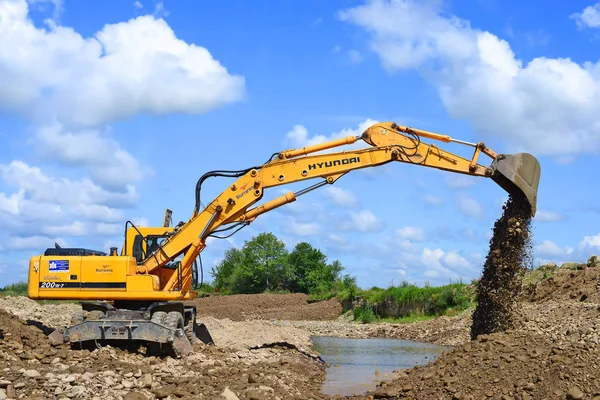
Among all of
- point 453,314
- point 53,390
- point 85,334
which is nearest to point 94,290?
point 85,334

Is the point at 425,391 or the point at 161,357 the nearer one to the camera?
the point at 425,391

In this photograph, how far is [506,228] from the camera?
52.9 ft

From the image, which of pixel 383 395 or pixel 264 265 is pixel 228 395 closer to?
pixel 383 395

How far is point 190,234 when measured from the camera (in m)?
16.7

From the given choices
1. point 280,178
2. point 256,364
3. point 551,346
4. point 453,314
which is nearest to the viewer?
point 551,346

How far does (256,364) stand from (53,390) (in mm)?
5140

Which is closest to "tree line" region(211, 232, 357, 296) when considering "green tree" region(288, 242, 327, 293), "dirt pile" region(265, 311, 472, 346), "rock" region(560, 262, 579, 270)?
"green tree" region(288, 242, 327, 293)

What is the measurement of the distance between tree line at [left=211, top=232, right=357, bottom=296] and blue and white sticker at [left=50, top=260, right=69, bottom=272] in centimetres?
4048

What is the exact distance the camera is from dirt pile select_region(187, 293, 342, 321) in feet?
134

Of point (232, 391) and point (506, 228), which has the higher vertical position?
point (506, 228)

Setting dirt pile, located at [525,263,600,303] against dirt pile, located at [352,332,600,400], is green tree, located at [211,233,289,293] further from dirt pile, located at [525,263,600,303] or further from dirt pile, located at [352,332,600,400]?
dirt pile, located at [352,332,600,400]

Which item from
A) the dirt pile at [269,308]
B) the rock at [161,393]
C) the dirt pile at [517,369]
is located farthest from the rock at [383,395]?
the dirt pile at [269,308]

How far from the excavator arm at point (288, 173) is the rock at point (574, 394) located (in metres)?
6.03

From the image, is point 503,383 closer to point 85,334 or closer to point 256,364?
point 256,364
